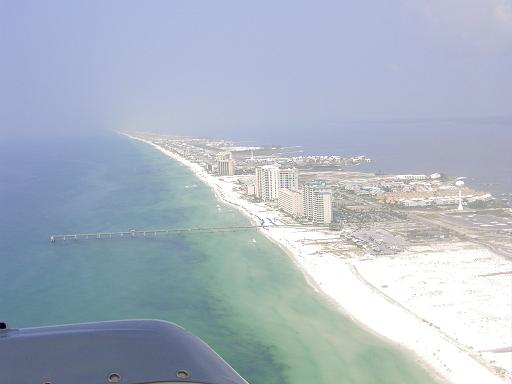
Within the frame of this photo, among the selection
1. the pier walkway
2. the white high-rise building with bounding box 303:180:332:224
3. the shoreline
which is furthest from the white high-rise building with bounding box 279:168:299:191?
the shoreline

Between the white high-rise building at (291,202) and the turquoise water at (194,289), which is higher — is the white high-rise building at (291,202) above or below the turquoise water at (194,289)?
above

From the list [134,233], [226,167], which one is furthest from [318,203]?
[226,167]

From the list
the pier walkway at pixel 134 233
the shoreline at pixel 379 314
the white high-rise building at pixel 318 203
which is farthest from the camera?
the white high-rise building at pixel 318 203

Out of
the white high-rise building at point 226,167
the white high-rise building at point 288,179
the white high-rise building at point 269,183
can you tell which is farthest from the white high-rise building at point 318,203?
the white high-rise building at point 226,167

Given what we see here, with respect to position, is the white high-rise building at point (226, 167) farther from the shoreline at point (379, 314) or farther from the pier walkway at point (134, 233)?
the shoreline at point (379, 314)

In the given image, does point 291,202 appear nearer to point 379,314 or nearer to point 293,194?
point 293,194

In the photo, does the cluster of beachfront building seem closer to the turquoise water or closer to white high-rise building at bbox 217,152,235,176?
the turquoise water

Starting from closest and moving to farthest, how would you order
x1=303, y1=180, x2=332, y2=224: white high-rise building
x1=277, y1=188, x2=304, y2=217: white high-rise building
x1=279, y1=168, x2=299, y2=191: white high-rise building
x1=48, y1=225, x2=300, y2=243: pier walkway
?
x1=48, y1=225, x2=300, y2=243: pier walkway
x1=303, y1=180, x2=332, y2=224: white high-rise building
x1=277, y1=188, x2=304, y2=217: white high-rise building
x1=279, y1=168, x2=299, y2=191: white high-rise building
